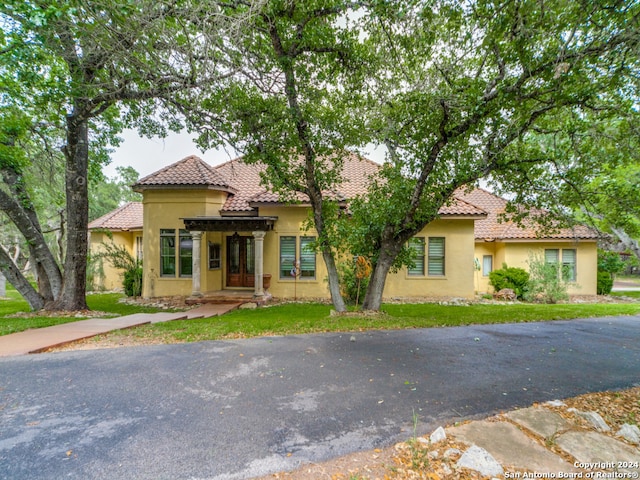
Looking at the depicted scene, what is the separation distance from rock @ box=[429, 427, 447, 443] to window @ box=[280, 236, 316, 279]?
1062cm

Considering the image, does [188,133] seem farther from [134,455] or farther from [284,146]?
[134,455]

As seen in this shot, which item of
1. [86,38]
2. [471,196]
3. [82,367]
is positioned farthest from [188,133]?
[471,196]

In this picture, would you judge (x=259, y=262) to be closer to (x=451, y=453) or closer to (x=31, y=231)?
(x=31, y=231)

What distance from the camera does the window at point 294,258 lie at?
529 inches

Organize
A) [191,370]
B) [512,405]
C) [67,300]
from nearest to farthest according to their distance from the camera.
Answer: [512,405]
[191,370]
[67,300]

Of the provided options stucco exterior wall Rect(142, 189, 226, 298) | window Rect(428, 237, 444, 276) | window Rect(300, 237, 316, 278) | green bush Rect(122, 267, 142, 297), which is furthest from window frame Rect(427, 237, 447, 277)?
green bush Rect(122, 267, 142, 297)

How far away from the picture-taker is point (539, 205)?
8.40m

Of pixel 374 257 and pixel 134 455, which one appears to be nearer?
pixel 134 455

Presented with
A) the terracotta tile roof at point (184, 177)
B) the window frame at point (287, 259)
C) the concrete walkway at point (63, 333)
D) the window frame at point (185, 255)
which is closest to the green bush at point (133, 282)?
the window frame at point (185, 255)

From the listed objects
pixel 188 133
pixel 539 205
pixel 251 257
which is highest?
pixel 188 133

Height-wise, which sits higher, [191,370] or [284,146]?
[284,146]

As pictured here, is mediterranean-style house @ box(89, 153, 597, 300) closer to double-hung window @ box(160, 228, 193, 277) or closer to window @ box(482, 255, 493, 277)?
double-hung window @ box(160, 228, 193, 277)

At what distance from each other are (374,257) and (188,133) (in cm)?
652

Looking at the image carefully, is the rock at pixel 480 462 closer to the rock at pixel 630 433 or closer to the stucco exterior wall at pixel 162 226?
the rock at pixel 630 433
